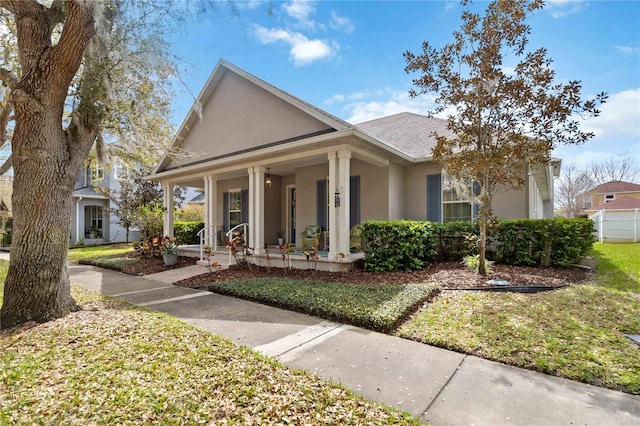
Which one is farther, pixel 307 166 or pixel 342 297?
pixel 307 166

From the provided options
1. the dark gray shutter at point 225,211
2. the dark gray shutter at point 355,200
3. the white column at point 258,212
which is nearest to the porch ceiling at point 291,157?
the white column at point 258,212

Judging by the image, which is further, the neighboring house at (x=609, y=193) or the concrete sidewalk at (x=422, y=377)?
the neighboring house at (x=609, y=193)

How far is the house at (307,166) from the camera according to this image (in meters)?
7.75

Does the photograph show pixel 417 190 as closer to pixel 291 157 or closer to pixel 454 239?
pixel 454 239

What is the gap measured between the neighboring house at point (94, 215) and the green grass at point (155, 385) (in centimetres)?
1720

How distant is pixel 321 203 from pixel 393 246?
136 inches

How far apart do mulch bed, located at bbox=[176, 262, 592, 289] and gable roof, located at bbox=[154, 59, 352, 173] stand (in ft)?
11.5

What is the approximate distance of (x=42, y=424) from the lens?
7.55ft

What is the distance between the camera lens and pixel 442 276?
6.99 meters

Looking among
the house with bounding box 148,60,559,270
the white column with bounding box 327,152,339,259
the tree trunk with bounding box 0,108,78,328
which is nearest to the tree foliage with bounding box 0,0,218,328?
the tree trunk with bounding box 0,108,78,328

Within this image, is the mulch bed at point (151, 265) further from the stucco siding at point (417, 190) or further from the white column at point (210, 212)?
the stucco siding at point (417, 190)

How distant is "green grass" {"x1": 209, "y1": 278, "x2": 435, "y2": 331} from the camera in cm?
450

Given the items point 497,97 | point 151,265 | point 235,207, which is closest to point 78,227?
A: point 235,207

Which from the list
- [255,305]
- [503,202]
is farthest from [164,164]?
[503,202]
